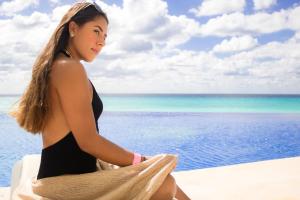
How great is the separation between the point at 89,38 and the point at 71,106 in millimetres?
367

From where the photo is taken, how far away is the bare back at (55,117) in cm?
166

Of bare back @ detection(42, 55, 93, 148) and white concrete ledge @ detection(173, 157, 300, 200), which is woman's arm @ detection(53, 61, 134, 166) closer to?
bare back @ detection(42, 55, 93, 148)

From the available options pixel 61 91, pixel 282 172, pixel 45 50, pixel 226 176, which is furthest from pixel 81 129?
pixel 282 172

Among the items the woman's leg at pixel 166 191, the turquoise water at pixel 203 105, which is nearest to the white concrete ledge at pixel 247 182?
the woman's leg at pixel 166 191

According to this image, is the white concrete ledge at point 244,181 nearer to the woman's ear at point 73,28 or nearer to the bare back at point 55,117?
the bare back at point 55,117

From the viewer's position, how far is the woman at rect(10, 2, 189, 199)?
161cm

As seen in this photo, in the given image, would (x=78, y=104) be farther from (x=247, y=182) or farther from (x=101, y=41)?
(x=247, y=182)

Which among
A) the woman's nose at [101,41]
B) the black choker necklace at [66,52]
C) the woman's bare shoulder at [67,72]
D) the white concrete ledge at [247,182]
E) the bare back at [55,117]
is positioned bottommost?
the white concrete ledge at [247,182]

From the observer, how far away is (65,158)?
1.71 meters

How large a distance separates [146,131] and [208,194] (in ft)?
35.1

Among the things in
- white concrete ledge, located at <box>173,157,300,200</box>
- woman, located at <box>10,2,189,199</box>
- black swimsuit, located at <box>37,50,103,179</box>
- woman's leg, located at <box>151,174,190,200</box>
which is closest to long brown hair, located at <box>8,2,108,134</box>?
woman, located at <box>10,2,189,199</box>

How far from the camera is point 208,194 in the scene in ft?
12.1

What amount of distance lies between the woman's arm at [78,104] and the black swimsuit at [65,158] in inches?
2.9

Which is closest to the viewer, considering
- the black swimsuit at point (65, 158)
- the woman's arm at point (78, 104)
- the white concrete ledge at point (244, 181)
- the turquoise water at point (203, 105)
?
the woman's arm at point (78, 104)
